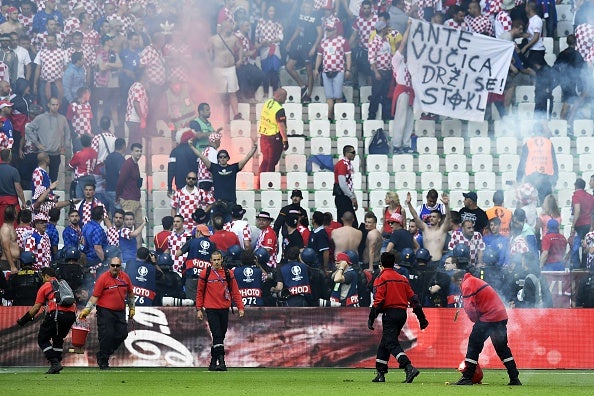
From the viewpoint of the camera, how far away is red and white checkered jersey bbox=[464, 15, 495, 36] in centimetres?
2806

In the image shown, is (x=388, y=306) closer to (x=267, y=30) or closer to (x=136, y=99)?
(x=136, y=99)

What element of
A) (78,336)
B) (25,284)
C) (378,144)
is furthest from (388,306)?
(378,144)

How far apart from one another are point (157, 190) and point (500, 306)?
32.3 feet

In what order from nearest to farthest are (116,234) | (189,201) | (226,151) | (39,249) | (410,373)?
(410,373) < (39,249) < (116,234) < (189,201) < (226,151)

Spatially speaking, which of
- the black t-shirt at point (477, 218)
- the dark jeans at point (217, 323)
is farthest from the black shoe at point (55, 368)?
the black t-shirt at point (477, 218)

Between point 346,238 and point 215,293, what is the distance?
3.58 meters

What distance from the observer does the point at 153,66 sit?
84.8 ft

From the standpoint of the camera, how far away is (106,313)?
66.5ft

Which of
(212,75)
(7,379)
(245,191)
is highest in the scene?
(212,75)

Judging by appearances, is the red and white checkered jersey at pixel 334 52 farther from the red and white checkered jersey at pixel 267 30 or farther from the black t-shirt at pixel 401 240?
the black t-shirt at pixel 401 240

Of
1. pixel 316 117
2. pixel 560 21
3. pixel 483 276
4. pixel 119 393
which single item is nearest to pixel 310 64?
pixel 316 117

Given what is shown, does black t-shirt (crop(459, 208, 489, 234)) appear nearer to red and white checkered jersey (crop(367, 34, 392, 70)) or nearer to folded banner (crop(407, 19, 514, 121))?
folded banner (crop(407, 19, 514, 121))

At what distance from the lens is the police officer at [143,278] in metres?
21.7

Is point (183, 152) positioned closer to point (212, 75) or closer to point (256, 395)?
point (212, 75)
